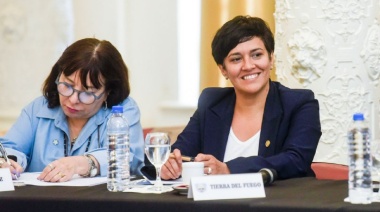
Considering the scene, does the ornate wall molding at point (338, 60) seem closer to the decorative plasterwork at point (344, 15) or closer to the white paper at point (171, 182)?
the decorative plasterwork at point (344, 15)

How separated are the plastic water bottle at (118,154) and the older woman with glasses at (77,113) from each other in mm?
374

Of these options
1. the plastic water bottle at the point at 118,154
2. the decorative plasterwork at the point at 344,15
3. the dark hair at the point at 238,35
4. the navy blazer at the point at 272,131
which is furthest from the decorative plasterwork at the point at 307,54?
the plastic water bottle at the point at 118,154

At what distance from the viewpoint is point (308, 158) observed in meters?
3.21

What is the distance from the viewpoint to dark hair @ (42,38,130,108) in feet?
11.2

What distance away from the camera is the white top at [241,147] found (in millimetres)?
3354

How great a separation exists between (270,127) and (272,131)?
0.02 m

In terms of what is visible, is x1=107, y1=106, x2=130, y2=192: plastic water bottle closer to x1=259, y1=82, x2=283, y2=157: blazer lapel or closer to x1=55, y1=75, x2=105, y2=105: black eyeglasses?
x1=55, y1=75, x2=105, y2=105: black eyeglasses

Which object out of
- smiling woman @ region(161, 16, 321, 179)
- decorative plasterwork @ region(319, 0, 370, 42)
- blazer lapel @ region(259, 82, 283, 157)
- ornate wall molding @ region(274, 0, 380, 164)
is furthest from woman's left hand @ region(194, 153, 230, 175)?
decorative plasterwork @ region(319, 0, 370, 42)

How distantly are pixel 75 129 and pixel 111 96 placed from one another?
0.67 ft

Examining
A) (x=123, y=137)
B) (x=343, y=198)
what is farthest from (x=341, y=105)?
(x=343, y=198)

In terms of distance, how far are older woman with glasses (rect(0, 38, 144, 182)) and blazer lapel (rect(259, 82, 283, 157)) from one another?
496 millimetres

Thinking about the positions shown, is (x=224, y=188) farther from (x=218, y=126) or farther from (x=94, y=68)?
(x=94, y=68)

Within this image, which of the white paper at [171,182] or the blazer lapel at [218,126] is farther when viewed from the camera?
the blazer lapel at [218,126]

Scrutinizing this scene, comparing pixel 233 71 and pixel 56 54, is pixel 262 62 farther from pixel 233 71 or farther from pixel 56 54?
pixel 56 54
